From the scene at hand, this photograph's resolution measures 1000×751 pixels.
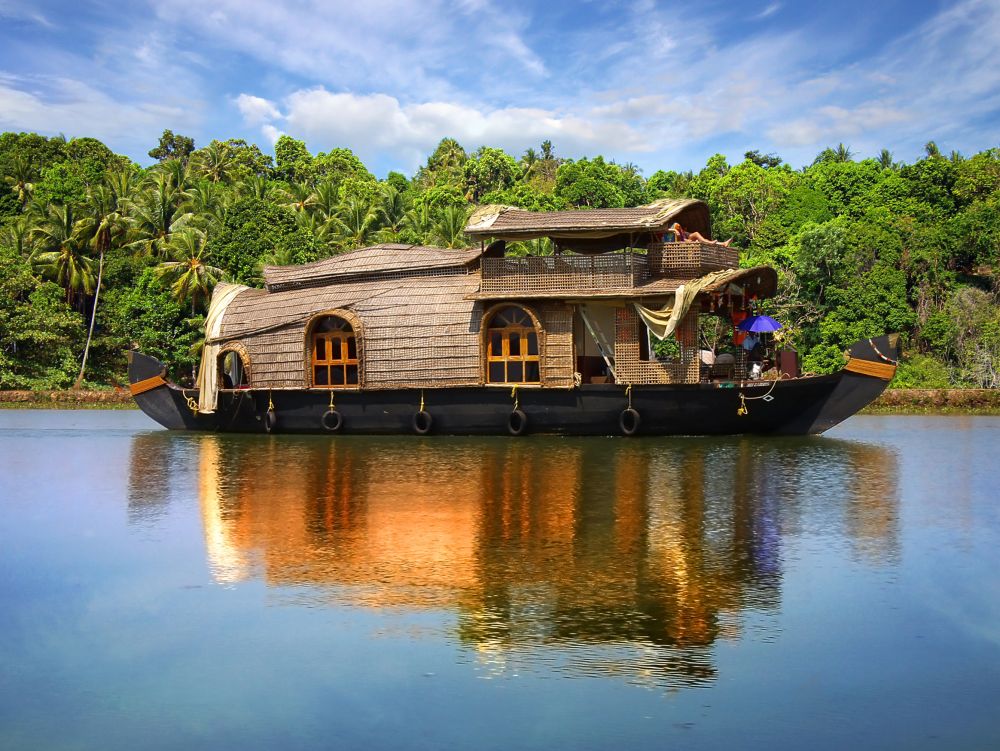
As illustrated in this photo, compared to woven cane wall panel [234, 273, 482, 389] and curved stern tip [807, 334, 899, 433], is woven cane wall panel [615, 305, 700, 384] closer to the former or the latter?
curved stern tip [807, 334, 899, 433]

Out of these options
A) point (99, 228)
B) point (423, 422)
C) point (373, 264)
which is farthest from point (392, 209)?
point (423, 422)

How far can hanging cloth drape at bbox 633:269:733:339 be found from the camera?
52.1 ft

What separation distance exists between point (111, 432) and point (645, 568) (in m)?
16.7

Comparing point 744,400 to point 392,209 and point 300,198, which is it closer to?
point 392,209

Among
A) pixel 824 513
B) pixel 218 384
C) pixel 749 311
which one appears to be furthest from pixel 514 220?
pixel 824 513

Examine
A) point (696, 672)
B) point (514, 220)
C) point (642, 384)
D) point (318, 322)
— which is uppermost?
point (514, 220)

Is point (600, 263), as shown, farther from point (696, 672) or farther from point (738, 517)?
point (696, 672)

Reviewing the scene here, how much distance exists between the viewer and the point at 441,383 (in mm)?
17266

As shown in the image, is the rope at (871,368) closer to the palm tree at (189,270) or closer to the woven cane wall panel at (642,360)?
the woven cane wall panel at (642,360)

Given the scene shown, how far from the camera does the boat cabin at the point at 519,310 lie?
→ 1650 centimetres

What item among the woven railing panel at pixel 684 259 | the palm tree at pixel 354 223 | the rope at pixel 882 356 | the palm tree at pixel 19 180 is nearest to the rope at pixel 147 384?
the woven railing panel at pixel 684 259

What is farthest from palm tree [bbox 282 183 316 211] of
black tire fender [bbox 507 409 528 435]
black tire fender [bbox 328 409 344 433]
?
black tire fender [bbox 507 409 528 435]

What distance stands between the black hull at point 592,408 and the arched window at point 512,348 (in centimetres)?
36

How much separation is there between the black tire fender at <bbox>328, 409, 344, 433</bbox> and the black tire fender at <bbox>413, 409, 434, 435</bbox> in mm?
1522
